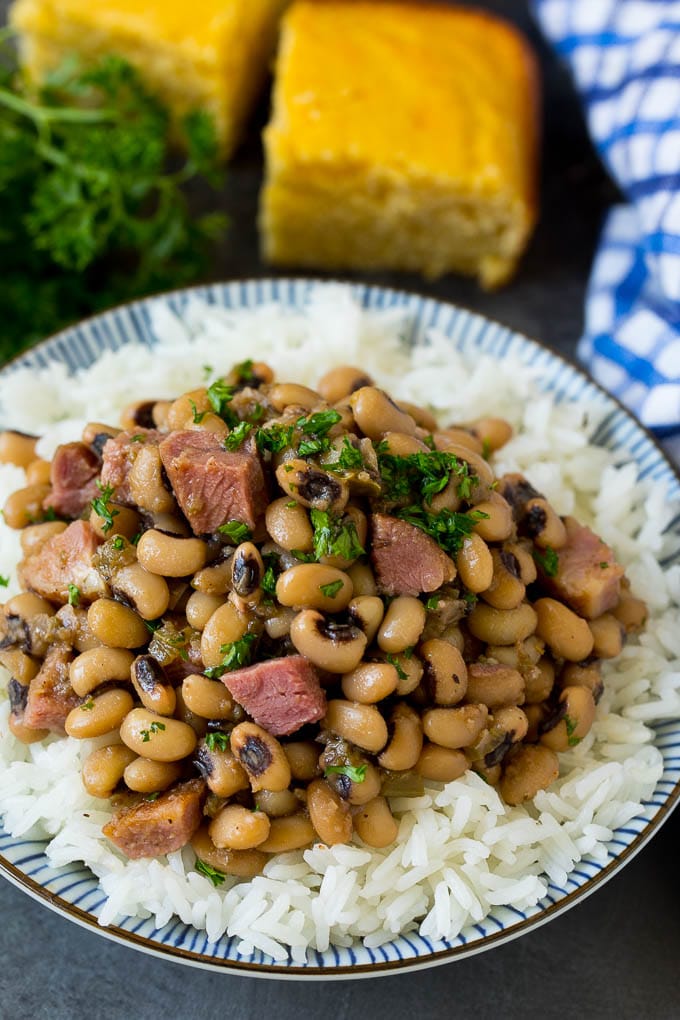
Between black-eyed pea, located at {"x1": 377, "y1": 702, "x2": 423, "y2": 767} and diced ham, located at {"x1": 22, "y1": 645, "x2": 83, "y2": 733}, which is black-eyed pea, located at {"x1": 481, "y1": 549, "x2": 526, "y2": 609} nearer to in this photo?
black-eyed pea, located at {"x1": 377, "y1": 702, "x2": 423, "y2": 767}

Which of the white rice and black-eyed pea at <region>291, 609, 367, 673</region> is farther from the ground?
black-eyed pea at <region>291, 609, 367, 673</region>

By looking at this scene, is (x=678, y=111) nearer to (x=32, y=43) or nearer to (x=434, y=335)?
(x=434, y=335)

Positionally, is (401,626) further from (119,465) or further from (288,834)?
(119,465)

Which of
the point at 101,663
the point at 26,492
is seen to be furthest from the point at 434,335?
the point at 101,663

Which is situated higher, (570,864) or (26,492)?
(26,492)

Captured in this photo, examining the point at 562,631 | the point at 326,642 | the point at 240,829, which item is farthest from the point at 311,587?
the point at 562,631

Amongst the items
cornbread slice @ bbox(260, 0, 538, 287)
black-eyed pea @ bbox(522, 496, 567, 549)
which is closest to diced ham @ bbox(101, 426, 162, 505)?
black-eyed pea @ bbox(522, 496, 567, 549)

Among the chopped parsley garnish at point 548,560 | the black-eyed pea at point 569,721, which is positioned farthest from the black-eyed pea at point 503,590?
the black-eyed pea at point 569,721
